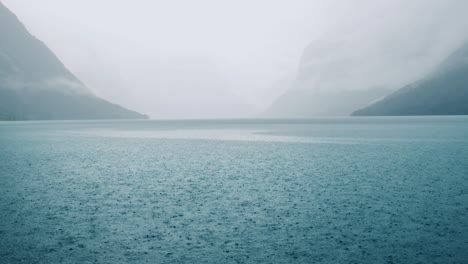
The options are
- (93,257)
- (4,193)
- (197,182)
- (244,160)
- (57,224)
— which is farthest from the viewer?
(244,160)

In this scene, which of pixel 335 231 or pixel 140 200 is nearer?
pixel 335 231

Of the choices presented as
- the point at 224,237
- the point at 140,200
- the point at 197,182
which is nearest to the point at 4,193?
the point at 140,200

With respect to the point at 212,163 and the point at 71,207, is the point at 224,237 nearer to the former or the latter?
the point at 71,207

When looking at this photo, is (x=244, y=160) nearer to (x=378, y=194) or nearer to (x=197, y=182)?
(x=197, y=182)

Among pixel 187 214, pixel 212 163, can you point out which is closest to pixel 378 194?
pixel 187 214

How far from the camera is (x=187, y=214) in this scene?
73.8ft

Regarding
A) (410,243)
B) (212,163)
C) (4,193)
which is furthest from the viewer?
(212,163)

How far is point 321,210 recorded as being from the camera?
908 inches

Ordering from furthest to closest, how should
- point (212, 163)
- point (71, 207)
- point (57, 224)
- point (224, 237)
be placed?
point (212, 163)
point (71, 207)
point (57, 224)
point (224, 237)

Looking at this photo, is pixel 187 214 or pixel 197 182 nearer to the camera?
pixel 187 214

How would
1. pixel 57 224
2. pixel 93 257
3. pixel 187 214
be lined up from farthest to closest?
pixel 187 214, pixel 57 224, pixel 93 257

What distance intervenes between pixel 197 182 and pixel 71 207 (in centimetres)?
1200

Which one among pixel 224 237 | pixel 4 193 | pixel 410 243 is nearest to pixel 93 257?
pixel 224 237

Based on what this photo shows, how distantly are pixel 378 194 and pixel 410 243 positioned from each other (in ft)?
37.6
